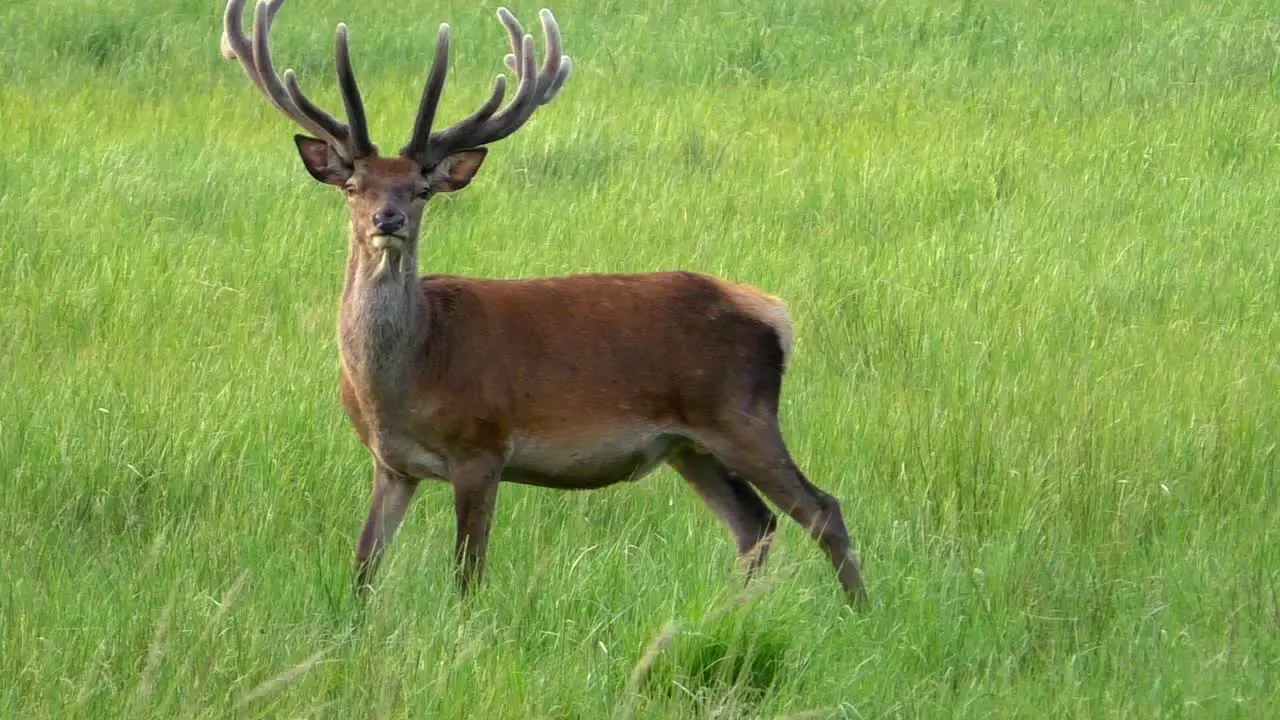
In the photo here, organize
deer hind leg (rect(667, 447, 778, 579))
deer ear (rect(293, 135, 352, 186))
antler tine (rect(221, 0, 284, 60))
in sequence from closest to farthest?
deer ear (rect(293, 135, 352, 186))
deer hind leg (rect(667, 447, 778, 579))
antler tine (rect(221, 0, 284, 60))

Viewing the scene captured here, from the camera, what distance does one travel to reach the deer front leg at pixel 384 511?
471cm

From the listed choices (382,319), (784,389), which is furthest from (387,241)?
(784,389)

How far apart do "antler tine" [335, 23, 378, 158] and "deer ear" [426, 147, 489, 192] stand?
0.57 feet

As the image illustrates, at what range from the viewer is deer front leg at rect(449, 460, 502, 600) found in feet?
15.0

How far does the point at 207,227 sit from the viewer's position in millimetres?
8164

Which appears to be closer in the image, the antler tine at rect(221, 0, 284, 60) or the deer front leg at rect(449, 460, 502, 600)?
the deer front leg at rect(449, 460, 502, 600)

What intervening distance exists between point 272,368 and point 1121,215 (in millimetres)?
4013

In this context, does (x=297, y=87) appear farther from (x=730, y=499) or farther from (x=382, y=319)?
(x=730, y=499)

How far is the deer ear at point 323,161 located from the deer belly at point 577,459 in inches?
30.8

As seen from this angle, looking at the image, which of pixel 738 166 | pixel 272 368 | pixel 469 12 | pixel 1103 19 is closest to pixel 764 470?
pixel 272 368

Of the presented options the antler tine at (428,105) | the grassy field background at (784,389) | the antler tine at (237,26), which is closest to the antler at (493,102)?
the antler tine at (428,105)

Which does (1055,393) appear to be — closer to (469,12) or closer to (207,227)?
(207,227)

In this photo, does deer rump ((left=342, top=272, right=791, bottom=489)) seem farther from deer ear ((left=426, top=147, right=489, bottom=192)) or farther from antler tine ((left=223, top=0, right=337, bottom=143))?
antler tine ((left=223, top=0, right=337, bottom=143))

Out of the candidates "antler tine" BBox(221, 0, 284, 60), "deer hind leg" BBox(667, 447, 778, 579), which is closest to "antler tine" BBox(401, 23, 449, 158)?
"antler tine" BBox(221, 0, 284, 60)
